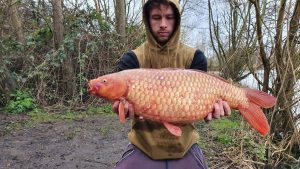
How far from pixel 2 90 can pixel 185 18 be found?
1020 cm

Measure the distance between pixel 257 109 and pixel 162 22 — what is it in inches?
32.9

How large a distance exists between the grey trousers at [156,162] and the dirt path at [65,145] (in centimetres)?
232

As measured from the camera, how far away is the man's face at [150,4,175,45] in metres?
2.75

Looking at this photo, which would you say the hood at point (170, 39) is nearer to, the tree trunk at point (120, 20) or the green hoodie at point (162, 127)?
the green hoodie at point (162, 127)

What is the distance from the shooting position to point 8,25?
8.95m

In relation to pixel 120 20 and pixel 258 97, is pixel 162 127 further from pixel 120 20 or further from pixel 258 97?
pixel 120 20

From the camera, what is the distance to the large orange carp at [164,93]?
7.73ft

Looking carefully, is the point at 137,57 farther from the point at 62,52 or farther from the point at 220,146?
the point at 62,52

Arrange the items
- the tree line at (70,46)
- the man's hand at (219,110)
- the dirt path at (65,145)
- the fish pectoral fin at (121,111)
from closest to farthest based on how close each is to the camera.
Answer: the fish pectoral fin at (121,111) → the man's hand at (219,110) → the dirt path at (65,145) → the tree line at (70,46)

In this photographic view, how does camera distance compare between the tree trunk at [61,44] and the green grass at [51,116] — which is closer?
the green grass at [51,116]

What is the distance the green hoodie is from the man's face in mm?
31

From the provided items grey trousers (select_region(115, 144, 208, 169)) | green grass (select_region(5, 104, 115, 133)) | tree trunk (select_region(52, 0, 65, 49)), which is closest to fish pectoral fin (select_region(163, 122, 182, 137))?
grey trousers (select_region(115, 144, 208, 169))

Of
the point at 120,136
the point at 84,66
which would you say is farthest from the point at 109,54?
the point at 120,136

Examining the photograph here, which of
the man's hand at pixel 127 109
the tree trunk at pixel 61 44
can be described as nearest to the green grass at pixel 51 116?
the tree trunk at pixel 61 44
